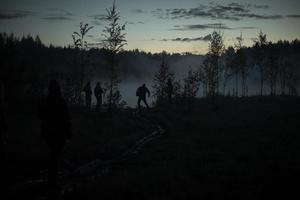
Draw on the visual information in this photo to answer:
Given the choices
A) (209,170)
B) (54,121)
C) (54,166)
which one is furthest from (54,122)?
(209,170)

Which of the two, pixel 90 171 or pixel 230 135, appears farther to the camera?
pixel 230 135

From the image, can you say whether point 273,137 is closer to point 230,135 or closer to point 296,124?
point 230,135

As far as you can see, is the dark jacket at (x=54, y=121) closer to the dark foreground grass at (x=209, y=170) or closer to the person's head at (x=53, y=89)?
the person's head at (x=53, y=89)

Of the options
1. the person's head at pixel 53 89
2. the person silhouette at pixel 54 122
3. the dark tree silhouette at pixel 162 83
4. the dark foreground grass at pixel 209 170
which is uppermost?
the dark tree silhouette at pixel 162 83

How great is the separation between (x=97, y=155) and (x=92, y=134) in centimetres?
499

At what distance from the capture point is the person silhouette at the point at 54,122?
9805 millimetres

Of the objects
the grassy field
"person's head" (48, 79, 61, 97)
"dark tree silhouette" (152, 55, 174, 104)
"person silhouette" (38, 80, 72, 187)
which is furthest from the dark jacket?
"dark tree silhouette" (152, 55, 174, 104)

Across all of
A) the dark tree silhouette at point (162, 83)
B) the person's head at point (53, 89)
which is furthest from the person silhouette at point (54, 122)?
the dark tree silhouette at point (162, 83)

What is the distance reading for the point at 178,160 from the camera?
1282cm

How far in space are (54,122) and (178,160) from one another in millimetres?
5123

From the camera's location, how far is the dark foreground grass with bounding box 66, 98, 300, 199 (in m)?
8.42

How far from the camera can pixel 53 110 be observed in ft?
32.7

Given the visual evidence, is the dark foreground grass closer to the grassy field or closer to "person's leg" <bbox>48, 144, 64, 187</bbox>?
the grassy field

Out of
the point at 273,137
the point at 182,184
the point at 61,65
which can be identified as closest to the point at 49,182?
the point at 182,184
